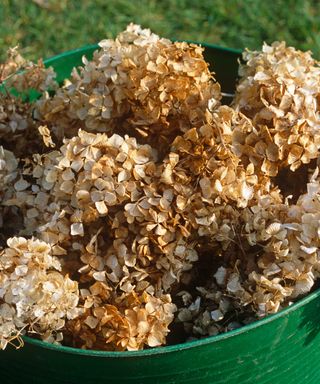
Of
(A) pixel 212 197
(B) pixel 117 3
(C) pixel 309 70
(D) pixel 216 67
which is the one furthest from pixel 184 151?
(B) pixel 117 3

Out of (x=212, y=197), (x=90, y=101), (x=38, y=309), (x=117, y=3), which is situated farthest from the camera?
(x=117, y=3)

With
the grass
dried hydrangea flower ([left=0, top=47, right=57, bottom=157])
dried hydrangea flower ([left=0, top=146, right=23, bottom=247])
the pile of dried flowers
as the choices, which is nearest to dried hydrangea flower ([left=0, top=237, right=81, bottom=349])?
the pile of dried flowers

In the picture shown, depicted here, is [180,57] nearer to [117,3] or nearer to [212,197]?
[212,197]

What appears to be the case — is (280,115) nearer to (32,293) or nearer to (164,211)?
(164,211)

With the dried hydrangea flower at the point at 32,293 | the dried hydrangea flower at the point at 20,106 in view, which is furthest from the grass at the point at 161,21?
the dried hydrangea flower at the point at 32,293

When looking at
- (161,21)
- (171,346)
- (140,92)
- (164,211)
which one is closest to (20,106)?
(140,92)

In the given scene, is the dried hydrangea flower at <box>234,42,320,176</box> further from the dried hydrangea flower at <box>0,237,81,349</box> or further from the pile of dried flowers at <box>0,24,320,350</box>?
the dried hydrangea flower at <box>0,237,81,349</box>

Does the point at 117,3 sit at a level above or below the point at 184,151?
below
